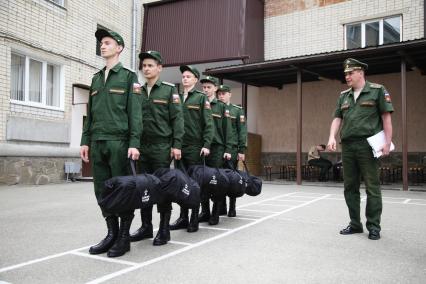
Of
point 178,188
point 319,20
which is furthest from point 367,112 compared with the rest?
point 319,20

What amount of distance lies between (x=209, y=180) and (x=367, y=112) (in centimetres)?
199

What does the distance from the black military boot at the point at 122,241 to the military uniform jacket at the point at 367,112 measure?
2656mm

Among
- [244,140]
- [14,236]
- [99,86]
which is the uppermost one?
[99,86]

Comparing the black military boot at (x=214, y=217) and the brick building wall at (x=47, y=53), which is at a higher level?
the brick building wall at (x=47, y=53)

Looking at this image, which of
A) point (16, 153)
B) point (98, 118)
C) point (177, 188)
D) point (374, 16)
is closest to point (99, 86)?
point (98, 118)

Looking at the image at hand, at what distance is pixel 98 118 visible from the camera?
3840 millimetres

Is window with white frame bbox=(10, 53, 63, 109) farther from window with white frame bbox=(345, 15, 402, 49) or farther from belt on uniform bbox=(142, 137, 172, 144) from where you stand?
window with white frame bbox=(345, 15, 402, 49)

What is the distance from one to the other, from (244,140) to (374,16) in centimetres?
951

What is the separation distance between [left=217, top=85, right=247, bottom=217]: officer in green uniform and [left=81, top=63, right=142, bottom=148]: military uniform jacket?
218 cm

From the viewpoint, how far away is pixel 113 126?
3779mm

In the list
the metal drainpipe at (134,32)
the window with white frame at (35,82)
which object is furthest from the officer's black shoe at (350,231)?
the metal drainpipe at (134,32)

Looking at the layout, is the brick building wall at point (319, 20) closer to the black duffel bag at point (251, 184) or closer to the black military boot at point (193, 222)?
the black duffel bag at point (251, 184)

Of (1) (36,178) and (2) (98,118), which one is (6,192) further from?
(2) (98,118)

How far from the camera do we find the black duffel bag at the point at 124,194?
349 centimetres
